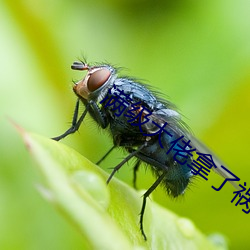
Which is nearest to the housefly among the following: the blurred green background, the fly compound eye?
the fly compound eye

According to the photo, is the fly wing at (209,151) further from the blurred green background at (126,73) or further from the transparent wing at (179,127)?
the blurred green background at (126,73)

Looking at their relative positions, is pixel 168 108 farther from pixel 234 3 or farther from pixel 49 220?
pixel 234 3

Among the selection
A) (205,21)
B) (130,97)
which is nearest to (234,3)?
(205,21)

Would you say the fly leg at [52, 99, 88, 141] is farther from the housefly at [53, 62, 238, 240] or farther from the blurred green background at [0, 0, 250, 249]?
the blurred green background at [0, 0, 250, 249]

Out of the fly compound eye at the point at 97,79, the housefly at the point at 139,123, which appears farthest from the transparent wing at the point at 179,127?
the fly compound eye at the point at 97,79

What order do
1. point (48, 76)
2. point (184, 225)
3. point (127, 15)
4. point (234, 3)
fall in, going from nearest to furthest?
point (184, 225) < point (48, 76) < point (234, 3) < point (127, 15)

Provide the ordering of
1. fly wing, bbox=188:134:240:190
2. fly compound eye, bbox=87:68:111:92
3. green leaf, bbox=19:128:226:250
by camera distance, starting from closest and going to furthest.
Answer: green leaf, bbox=19:128:226:250 < fly compound eye, bbox=87:68:111:92 < fly wing, bbox=188:134:240:190
